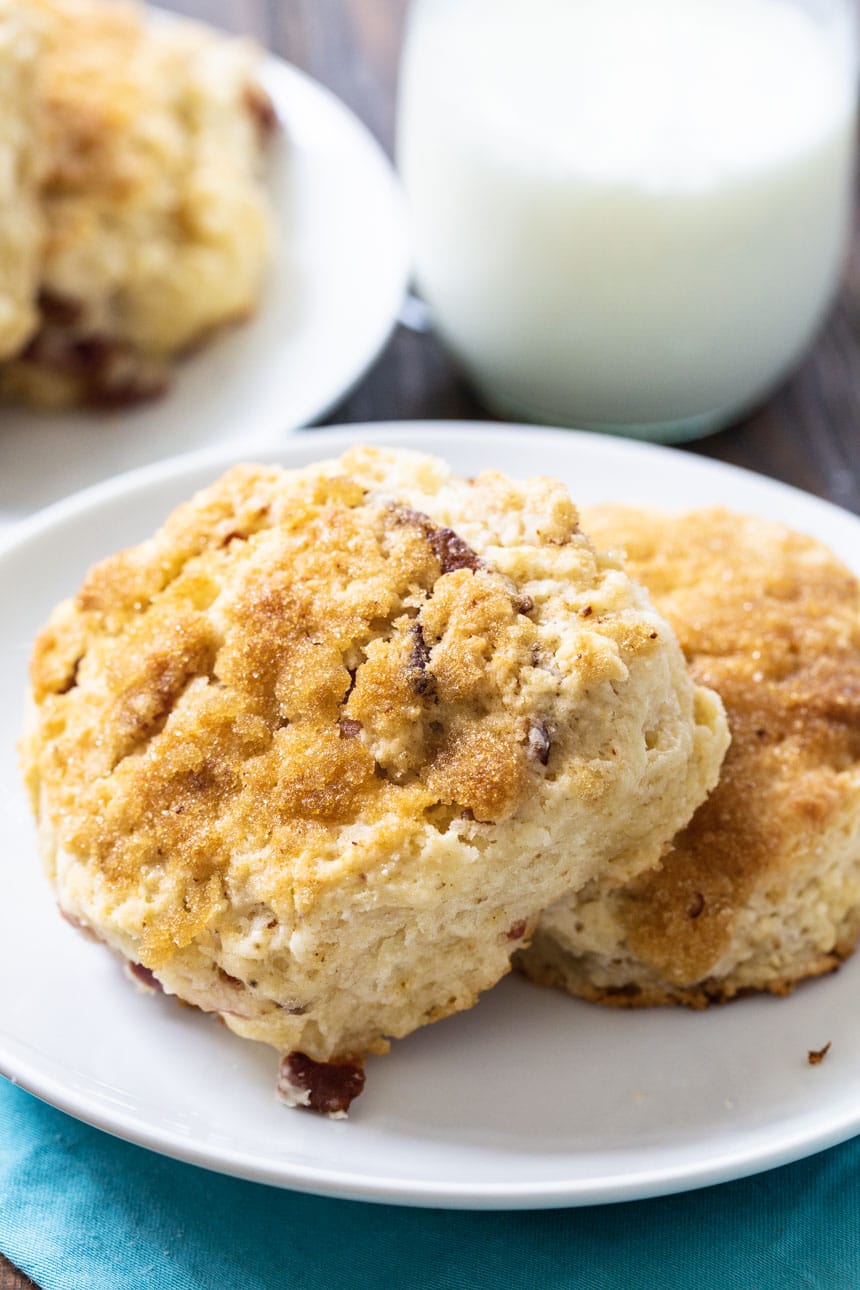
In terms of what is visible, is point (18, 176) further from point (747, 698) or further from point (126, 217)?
point (747, 698)

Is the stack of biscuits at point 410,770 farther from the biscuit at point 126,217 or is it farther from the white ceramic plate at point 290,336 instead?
the biscuit at point 126,217

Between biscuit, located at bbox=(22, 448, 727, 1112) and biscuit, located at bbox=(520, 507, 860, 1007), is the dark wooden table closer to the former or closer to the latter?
biscuit, located at bbox=(520, 507, 860, 1007)

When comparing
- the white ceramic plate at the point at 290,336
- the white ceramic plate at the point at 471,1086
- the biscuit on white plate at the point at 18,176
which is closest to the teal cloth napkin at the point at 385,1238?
the white ceramic plate at the point at 471,1086

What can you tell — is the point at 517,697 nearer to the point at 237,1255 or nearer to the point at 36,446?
the point at 237,1255

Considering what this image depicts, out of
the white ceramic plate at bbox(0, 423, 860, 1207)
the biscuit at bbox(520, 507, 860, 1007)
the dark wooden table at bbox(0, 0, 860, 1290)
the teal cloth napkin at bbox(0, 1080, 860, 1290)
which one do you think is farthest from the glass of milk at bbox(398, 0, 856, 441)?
the teal cloth napkin at bbox(0, 1080, 860, 1290)

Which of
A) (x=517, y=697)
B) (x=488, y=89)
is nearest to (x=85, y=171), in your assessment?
(x=488, y=89)

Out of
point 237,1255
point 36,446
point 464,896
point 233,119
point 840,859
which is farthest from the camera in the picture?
point 233,119
